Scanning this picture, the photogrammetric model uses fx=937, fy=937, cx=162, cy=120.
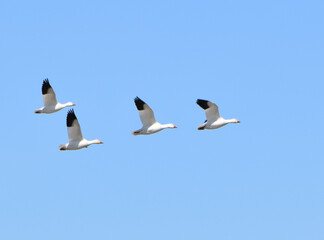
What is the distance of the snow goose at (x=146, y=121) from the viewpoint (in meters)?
41.9

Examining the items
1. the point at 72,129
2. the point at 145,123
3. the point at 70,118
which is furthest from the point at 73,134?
the point at 145,123

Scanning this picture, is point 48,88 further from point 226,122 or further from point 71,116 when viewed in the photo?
point 226,122

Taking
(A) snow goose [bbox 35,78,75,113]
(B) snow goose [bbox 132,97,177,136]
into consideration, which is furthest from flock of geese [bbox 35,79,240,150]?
(A) snow goose [bbox 35,78,75,113]

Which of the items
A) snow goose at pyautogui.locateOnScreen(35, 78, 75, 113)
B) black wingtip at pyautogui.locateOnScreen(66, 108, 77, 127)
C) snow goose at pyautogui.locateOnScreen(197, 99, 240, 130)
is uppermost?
snow goose at pyautogui.locateOnScreen(35, 78, 75, 113)

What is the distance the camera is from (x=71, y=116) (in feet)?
139

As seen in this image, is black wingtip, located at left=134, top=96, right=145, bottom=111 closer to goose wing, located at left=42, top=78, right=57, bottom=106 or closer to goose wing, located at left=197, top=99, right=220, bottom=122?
goose wing, located at left=197, top=99, right=220, bottom=122

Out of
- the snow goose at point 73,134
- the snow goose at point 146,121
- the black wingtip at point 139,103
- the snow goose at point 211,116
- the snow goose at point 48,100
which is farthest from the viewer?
the snow goose at point 48,100

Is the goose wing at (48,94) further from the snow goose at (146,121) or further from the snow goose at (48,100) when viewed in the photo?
the snow goose at (146,121)

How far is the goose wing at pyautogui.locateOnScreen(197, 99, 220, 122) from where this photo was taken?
140 feet

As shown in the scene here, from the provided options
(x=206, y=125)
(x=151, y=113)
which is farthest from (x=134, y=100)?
(x=206, y=125)

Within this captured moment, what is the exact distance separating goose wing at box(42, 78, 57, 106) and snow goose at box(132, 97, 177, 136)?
17.3 ft

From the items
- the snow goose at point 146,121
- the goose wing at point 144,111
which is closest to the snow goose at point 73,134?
the snow goose at point 146,121

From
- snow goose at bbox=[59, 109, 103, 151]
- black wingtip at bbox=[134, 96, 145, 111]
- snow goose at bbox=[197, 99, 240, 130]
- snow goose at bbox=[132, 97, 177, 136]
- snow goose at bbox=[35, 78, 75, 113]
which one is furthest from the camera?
snow goose at bbox=[35, 78, 75, 113]

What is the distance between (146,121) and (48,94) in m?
5.80
